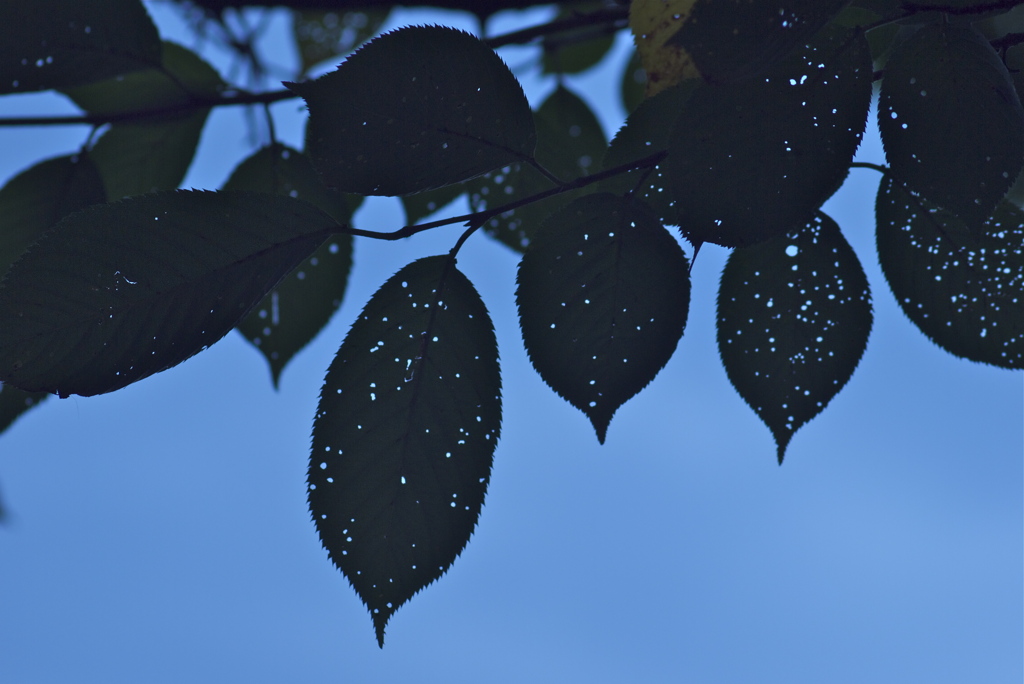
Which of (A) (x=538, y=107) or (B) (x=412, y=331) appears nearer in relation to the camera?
(B) (x=412, y=331)

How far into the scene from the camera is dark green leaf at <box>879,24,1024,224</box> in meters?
0.20

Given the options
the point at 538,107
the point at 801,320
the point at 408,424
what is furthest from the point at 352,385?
the point at 538,107

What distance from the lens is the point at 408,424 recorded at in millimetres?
229

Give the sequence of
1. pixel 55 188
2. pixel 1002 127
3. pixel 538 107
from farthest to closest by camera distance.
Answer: pixel 538 107
pixel 55 188
pixel 1002 127

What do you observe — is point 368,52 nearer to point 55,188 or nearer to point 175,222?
point 175,222

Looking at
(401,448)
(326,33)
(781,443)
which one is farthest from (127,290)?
(326,33)

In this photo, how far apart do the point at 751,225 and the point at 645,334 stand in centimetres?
4

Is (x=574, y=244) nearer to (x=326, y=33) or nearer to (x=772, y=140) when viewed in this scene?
(x=772, y=140)

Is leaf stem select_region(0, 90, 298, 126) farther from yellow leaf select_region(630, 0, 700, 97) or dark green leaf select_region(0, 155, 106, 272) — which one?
yellow leaf select_region(630, 0, 700, 97)

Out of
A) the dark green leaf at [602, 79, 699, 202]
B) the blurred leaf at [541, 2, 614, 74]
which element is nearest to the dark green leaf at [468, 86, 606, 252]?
the dark green leaf at [602, 79, 699, 202]

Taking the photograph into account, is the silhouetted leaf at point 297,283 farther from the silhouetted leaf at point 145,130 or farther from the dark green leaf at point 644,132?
the dark green leaf at point 644,132

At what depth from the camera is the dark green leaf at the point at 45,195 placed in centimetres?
32

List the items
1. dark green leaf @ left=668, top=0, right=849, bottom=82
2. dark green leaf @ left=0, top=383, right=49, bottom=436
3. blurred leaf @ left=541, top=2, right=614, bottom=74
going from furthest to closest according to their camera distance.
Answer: blurred leaf @ left=541, top=2, right=614, bottom=74 < dark green leaf @ left=0, top=383, right=49, bottom=436 < dark green leaf @ left=668, top=0, right=849, bottom=82

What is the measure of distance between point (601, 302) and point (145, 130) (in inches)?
9.8
